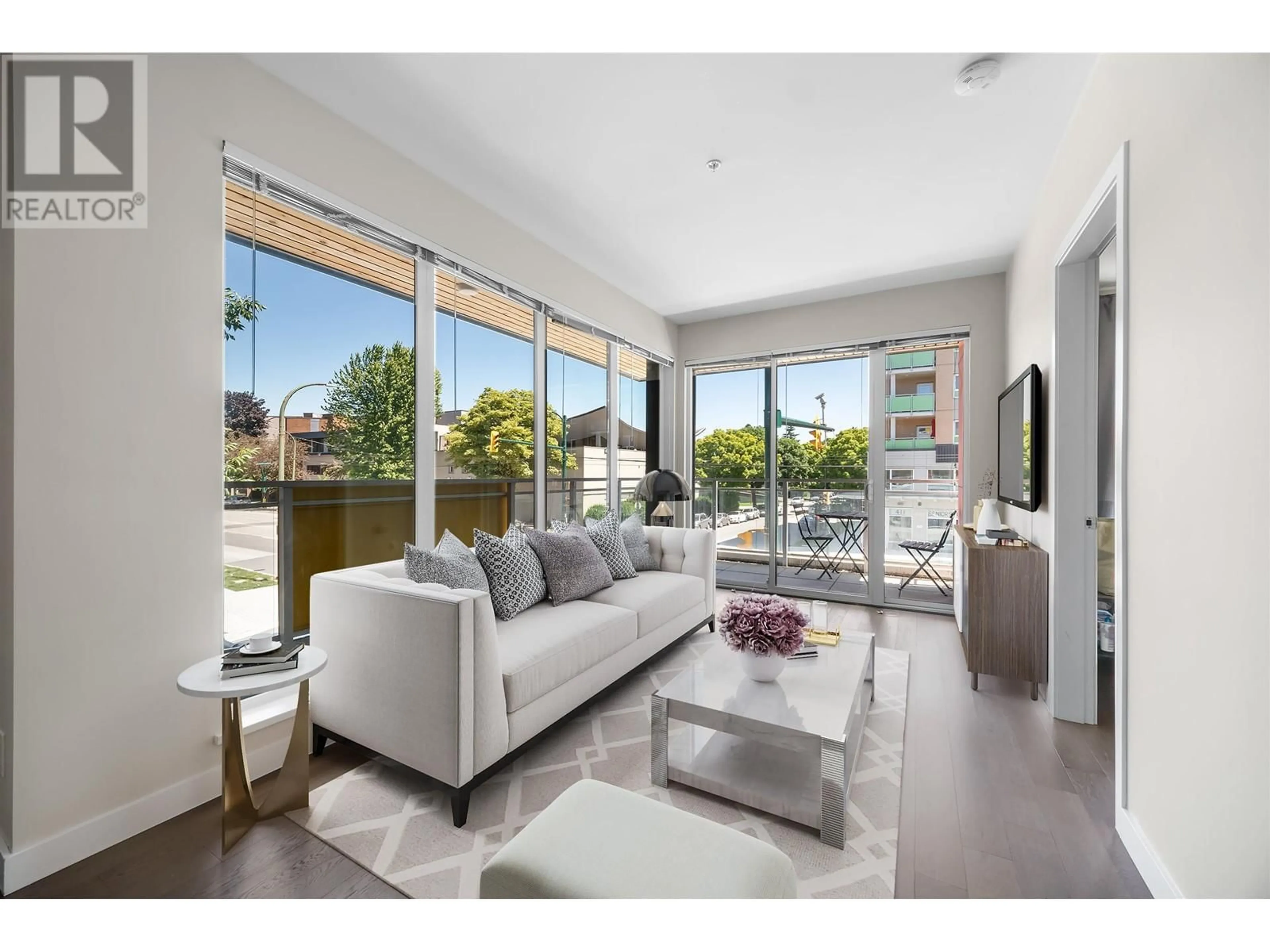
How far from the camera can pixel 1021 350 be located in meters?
3.46

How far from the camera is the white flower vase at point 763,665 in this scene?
2090 mm

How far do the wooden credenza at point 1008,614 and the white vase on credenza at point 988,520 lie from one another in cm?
33

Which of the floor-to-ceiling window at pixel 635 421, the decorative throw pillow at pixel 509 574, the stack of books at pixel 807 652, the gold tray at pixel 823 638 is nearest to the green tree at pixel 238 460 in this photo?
the decorative throw pillow at pixel 509 574

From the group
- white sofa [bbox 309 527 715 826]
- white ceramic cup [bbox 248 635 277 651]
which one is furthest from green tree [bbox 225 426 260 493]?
white ceramic cup [bbox 248 635 277 651]

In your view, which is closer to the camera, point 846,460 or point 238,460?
point 238,460

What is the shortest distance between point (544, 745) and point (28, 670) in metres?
1.64

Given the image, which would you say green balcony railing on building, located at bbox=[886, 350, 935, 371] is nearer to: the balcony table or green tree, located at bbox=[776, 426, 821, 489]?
green tree, located at bbox=[776, 426, 821, 489]

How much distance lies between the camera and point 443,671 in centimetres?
177

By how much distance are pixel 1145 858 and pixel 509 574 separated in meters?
2.36

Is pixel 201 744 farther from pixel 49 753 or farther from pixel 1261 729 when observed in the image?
pixel 1261 729

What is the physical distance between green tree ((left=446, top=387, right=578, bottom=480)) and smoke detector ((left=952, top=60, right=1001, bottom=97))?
104 inches

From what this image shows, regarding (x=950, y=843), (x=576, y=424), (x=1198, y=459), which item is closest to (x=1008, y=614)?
(x=950, y=843)

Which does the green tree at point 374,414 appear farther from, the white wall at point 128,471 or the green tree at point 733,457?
the green tree at point 733,457

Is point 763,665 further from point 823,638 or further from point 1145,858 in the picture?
point 1145,858
